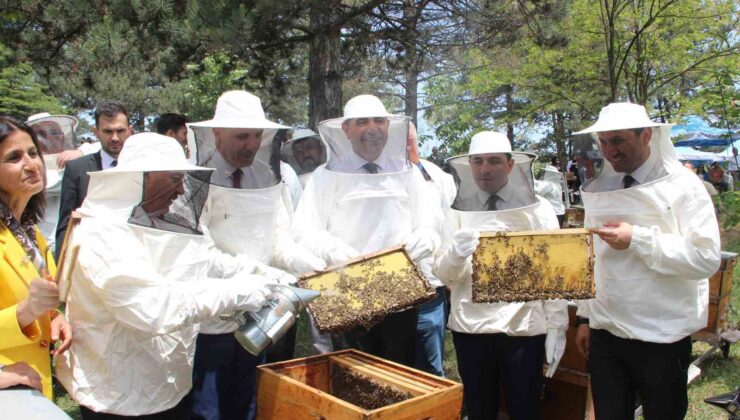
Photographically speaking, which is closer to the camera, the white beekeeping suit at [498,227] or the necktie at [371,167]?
the white beekeeping suit at [498,227]

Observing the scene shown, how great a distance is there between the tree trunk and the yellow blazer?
457 centimetres

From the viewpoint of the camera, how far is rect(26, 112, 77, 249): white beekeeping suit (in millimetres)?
4750

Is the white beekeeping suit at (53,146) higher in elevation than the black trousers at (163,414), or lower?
higher

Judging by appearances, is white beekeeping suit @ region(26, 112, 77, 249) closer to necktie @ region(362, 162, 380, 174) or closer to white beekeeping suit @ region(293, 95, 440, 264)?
white beekeeping suit @ region(293, 95, 440, 264)

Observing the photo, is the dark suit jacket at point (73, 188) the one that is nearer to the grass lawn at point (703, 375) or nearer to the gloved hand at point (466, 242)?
the grass lawn at point (703, 375)

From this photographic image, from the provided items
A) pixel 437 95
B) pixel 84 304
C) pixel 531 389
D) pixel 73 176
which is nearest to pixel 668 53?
pixel 531 389

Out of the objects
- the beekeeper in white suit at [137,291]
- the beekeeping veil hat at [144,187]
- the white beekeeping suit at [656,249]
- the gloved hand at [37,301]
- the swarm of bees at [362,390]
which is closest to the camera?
the gloved hand at [37,301]

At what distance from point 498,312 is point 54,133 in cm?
397

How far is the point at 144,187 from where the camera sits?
225 cm

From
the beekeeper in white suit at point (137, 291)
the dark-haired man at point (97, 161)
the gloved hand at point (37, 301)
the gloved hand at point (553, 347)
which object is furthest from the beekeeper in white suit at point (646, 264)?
the dark-haired man at point (97, 161)

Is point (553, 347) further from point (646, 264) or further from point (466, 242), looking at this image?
point (466, 242)

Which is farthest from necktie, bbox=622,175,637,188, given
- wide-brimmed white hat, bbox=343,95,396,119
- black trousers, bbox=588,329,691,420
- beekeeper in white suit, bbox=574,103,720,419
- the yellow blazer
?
the yellow blazer

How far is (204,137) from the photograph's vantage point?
3119mm

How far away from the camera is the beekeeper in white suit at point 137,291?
2.08 m
